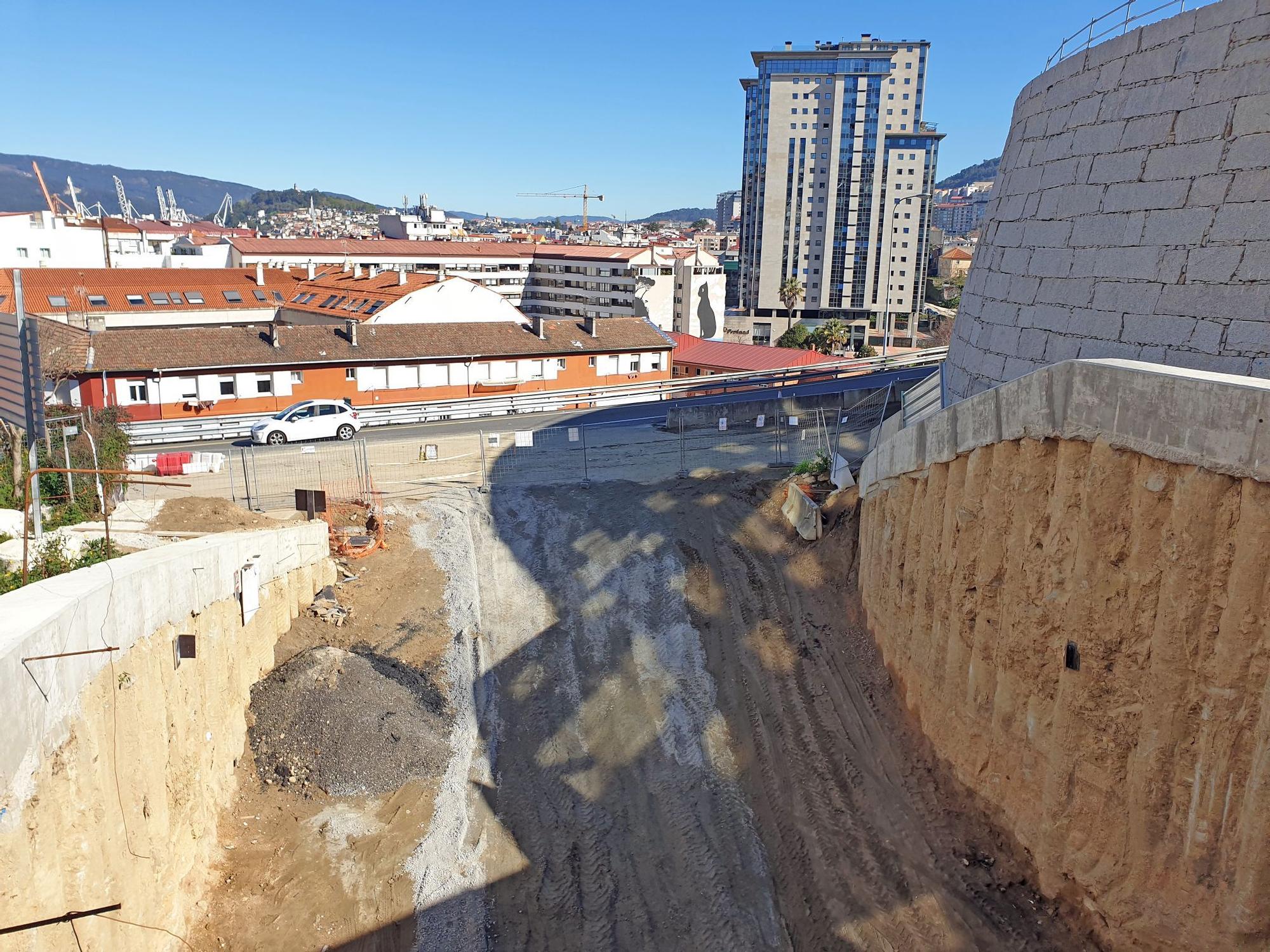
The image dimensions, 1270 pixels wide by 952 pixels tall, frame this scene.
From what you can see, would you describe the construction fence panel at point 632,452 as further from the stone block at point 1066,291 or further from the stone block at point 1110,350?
the stone block at point 1110,350

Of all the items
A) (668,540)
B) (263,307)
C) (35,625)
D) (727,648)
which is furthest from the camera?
(263,307)

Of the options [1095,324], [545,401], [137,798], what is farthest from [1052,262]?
[545,401]

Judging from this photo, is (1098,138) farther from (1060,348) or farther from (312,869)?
(312,869)

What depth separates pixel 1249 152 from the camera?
9.84m

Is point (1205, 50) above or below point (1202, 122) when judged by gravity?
above

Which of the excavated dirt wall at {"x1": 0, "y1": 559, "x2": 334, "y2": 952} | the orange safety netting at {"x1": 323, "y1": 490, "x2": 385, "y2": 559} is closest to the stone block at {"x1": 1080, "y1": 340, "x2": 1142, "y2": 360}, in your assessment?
the excavated dirt wall at {"x1": 0, "y1": 559, "x2": 334, "y2": 952}

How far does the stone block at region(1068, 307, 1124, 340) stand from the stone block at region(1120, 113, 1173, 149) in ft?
7.14

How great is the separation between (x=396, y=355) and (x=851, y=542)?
2520cm

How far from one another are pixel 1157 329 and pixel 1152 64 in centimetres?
378

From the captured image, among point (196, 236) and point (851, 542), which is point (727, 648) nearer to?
point (851, 542)

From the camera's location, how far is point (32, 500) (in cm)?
1296

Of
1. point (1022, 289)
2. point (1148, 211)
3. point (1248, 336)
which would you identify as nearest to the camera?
point (1248, 336)

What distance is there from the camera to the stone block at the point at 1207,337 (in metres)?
9.71

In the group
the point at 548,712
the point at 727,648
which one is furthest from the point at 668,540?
the point at 548,712
